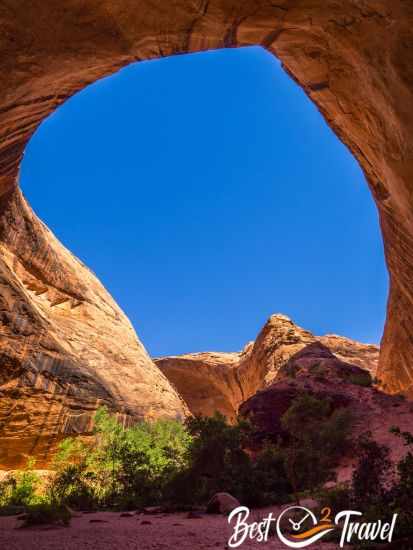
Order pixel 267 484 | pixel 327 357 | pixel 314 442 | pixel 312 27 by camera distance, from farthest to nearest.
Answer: pixel 327 357 → pixel 267 484 → pixel 314 442 → pixel 312 27

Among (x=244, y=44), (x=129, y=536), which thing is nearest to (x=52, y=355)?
(x=129, y=536)

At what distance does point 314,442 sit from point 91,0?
1273 centimetres

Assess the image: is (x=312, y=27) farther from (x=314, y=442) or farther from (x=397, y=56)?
(x=314, y=442)

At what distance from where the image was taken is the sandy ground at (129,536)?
5.29 meters

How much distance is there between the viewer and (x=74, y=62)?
26.2ft

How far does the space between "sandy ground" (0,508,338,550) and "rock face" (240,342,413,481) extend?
8.65 m

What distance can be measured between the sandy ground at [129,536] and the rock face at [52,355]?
32.8 feet

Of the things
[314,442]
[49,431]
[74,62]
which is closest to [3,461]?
[49,431]

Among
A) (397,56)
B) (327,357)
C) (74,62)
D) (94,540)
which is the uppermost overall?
(74,62)

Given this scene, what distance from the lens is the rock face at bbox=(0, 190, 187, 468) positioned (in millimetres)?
16859

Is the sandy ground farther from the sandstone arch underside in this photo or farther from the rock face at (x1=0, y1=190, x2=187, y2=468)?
the rock face at (x1=0, y1=190, x2=187, y2=468)
